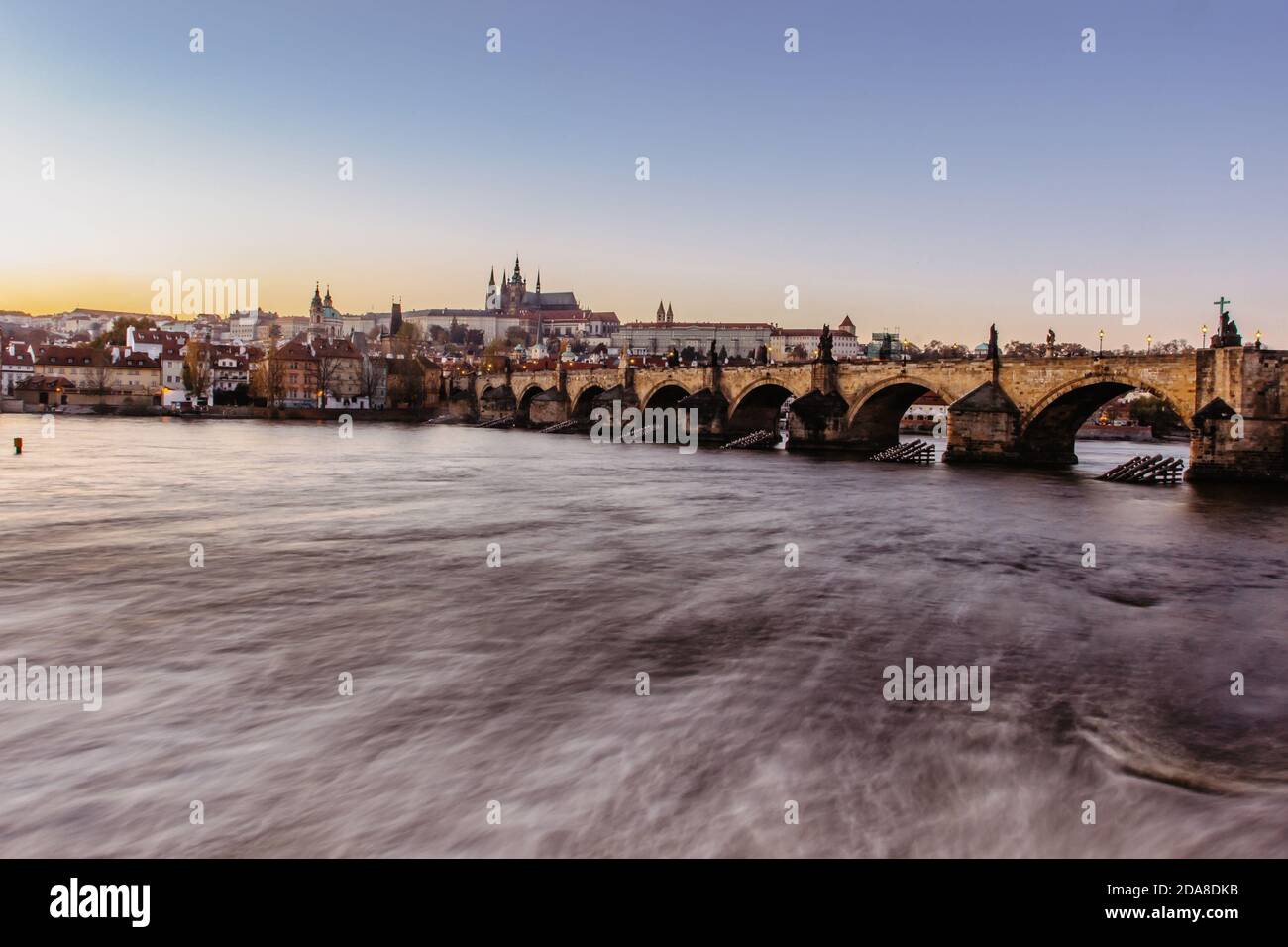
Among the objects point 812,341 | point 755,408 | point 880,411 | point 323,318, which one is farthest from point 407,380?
point 323,318

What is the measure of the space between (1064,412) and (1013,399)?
2245mm

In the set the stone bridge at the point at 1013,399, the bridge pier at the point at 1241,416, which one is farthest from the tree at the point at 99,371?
the bridge pier at the point at 1241,416

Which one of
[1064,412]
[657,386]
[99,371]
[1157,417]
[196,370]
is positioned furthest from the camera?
[99,371]

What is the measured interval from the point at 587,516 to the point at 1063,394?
22.9m

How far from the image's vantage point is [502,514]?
69.7 feet

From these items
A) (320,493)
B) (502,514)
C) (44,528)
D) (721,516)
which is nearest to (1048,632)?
(721,516)

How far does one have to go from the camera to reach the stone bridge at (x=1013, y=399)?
88.0 ft

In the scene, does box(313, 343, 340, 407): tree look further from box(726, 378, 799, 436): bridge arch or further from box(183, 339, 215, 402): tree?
box(726, 378, 799, 436): bridge arch

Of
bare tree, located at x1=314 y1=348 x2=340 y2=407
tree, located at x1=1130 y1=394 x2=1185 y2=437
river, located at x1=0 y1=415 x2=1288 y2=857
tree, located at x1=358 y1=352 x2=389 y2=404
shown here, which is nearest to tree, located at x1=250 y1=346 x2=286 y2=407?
bare tree, located at x1=314 y1=348 x2=340 y2=407
